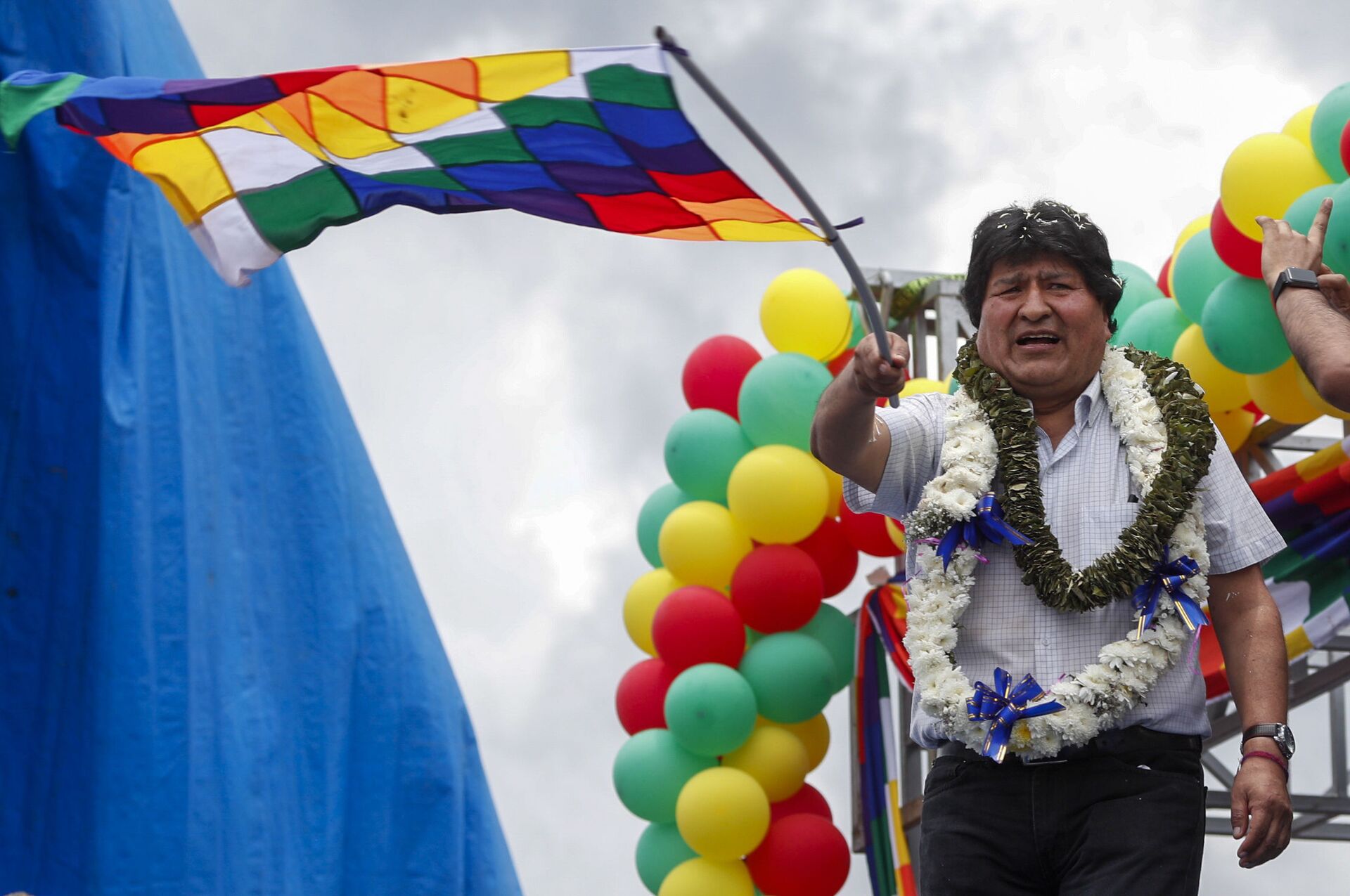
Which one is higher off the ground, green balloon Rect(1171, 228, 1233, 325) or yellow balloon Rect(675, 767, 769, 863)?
green balloon Rect(1171, 228, 1233, 325)

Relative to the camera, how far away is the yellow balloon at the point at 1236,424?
16.7 ft

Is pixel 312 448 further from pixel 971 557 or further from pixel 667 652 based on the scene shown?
pixel 667 652

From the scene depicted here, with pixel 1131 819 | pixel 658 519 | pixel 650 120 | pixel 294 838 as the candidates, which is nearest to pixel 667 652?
pixel 658 519

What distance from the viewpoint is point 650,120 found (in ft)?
7.68

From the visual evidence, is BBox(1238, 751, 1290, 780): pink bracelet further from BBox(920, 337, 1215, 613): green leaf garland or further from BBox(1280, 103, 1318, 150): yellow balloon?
BBox(1280, 103, 1318, 150): yellow balloon

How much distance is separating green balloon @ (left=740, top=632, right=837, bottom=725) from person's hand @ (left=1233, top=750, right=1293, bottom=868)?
363 centimetres

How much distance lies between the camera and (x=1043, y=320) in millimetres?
2027

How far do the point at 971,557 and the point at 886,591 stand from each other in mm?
3826

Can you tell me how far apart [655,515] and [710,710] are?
109 centimetres

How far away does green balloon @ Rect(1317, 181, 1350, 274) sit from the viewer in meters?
3.78

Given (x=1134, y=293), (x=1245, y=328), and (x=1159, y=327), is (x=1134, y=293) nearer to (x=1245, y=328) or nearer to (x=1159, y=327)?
(x=1159, y=327)

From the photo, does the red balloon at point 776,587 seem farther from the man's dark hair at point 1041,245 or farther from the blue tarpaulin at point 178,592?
the man's dark hair at point 1041,245

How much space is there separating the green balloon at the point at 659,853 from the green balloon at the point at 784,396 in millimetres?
1522

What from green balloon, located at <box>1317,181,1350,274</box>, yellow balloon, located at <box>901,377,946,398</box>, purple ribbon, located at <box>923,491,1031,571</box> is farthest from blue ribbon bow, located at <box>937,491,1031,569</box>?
yellow balloon, located at <box>901,377,946,398</box>
